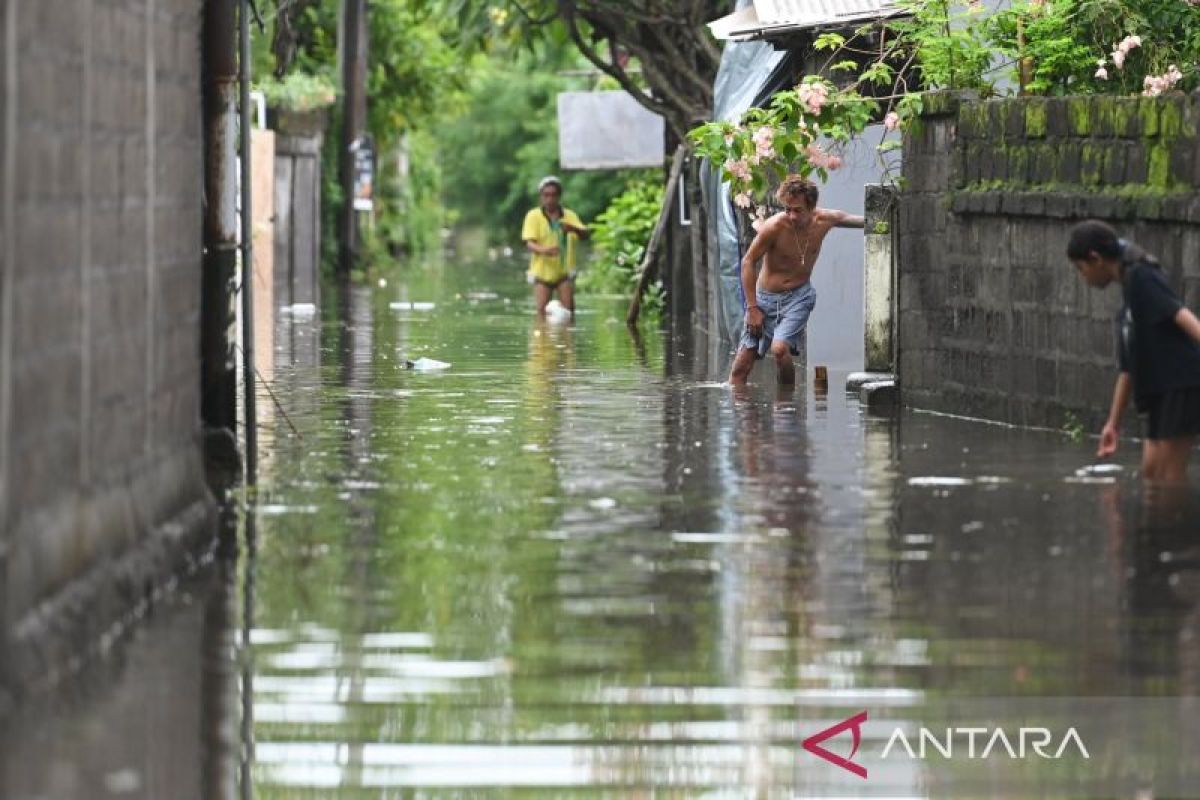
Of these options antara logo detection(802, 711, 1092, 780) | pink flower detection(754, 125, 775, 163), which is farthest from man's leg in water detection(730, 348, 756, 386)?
antara logo detection(802, 711, 1092, 780)

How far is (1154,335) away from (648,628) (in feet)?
12.7

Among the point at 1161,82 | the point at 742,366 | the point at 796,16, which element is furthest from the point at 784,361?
the point at 1161,82

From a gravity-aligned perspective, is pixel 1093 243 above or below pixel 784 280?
above

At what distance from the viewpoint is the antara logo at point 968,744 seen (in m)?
7.32

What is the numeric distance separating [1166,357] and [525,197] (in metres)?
62.3

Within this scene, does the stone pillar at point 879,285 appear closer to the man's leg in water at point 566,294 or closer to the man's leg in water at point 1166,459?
the man's leg in water at point 1166,459

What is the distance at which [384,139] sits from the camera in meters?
50.5

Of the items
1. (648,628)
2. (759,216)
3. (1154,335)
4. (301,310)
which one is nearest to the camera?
(648,628)

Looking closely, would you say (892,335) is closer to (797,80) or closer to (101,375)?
(797,80)

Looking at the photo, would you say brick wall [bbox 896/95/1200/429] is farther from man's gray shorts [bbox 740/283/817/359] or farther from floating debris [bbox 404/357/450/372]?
floating debris [bbox 404/357/450/372]

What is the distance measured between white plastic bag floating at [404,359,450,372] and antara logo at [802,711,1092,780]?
14.0 meters

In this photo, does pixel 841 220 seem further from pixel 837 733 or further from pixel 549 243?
pixel 837 733

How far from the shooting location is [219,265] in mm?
13086

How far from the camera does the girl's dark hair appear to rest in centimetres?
1173
